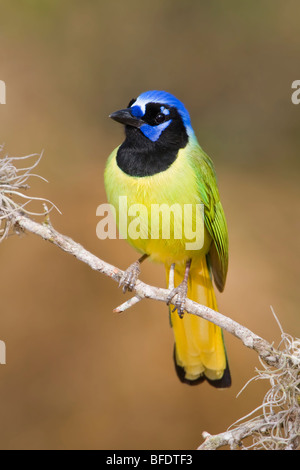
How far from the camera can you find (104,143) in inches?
237

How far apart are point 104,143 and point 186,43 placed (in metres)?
1.18

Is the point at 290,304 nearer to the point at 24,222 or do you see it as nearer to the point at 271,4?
the point at 271,4

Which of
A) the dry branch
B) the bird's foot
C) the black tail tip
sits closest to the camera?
the dry branch

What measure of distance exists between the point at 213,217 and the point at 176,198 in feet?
0.99

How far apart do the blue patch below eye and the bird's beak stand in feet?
0.09

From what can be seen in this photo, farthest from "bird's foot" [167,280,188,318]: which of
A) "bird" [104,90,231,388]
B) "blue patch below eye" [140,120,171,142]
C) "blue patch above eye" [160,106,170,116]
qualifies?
"blue patch above eye" [160,106,170,116]

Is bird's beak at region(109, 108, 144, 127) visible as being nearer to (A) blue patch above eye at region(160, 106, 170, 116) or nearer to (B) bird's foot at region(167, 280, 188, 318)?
(A) blue patch above eye at region(160, 106, 170, 116)

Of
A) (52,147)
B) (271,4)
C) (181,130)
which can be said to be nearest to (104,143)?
(52,147)

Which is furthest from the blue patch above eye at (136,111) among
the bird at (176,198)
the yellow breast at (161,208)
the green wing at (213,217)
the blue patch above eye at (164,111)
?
the green wing at (213,217)

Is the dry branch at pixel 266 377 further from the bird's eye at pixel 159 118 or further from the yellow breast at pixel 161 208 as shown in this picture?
the bird's eye at pixel 159 118

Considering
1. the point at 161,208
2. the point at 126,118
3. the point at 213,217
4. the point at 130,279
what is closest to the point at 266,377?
the point at 130,279

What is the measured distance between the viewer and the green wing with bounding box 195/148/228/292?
3.36m

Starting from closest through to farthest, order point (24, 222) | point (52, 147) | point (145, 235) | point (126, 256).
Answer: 1. point (24, 222)
2. point (145, 235)
3. point (126, 256)
4. point (52, 147)

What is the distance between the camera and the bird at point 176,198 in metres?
3.18
